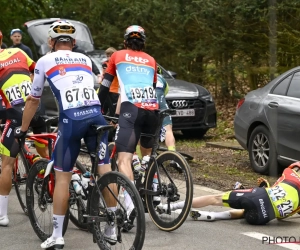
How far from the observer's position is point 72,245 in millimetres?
7133

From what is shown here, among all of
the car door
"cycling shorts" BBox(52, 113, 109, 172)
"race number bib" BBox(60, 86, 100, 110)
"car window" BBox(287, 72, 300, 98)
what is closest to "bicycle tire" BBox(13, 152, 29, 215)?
"cycling shorts" BBox(52, 113, 109, 172)

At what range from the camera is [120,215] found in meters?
6.35

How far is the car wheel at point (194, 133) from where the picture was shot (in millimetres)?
14766

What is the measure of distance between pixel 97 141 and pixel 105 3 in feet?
46.9

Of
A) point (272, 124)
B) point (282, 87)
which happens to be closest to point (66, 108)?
point (272, 124)

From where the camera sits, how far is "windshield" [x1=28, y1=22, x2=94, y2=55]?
1814 centimetres

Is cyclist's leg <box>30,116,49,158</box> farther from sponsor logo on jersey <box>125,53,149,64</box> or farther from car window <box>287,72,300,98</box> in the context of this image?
car window <box>287,72,300,98</box>

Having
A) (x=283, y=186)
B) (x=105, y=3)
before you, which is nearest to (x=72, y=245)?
(x=283, y=186)

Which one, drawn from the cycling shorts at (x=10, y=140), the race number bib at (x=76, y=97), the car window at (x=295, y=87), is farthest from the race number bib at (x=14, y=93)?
the car window at (x=295, y=87)

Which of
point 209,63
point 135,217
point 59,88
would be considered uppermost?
point 59,88

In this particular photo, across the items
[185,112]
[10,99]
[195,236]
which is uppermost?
[10,99]

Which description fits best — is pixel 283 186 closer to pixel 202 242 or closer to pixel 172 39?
pixel 202 242

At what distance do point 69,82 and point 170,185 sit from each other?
156cm

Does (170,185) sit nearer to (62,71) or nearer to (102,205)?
(102,205)
